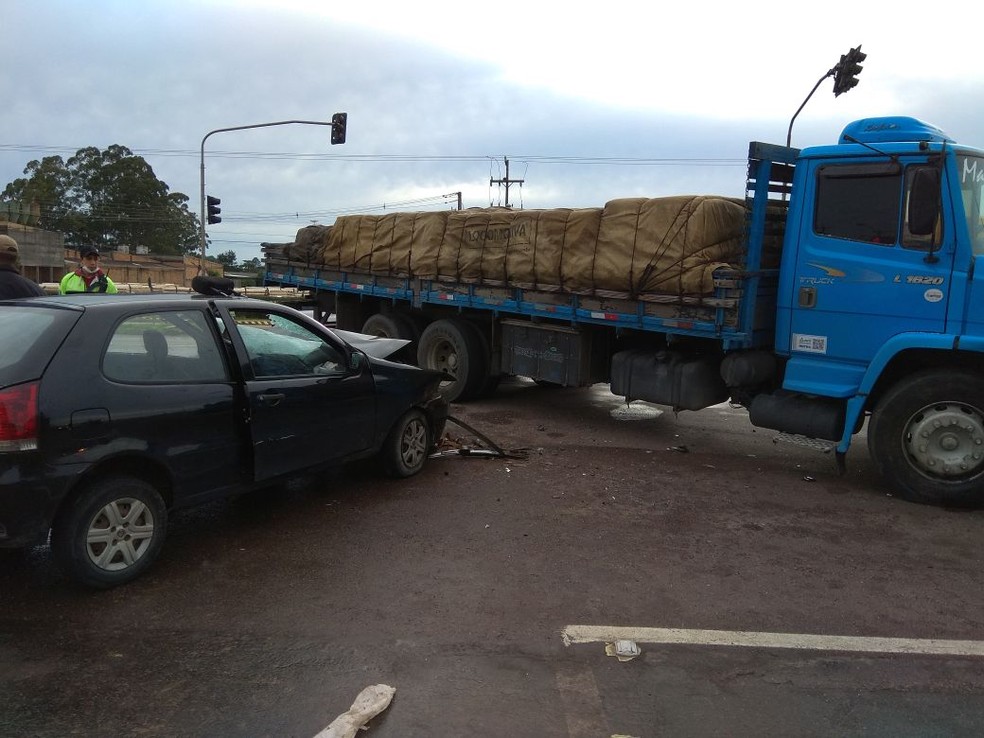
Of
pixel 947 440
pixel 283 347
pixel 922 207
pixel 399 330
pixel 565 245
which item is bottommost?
pixel 947 440

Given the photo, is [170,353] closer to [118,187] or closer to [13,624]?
[13,624]

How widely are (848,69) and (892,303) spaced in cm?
1087

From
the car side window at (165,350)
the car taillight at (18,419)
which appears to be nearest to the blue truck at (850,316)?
the car side window at (165,350)

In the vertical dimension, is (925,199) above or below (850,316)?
above

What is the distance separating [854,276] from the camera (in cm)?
622

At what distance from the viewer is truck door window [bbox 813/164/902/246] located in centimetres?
602

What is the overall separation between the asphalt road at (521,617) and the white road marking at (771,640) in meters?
0.01

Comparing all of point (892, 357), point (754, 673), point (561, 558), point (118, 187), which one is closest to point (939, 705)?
point (754, 673)

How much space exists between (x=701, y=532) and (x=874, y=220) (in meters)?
2.98

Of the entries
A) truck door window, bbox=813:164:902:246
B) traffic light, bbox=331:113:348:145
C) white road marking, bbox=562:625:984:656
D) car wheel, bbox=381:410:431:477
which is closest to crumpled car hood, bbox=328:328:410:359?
car wheel, bbox=381:410:431:477

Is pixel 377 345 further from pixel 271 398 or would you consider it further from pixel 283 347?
pixel 271 398

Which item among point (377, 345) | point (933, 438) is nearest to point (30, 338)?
point (377, 345)

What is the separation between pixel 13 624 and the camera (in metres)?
3.66

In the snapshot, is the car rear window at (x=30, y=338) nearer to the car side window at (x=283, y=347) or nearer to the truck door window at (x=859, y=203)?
the car side window at (x=283, y=347)
